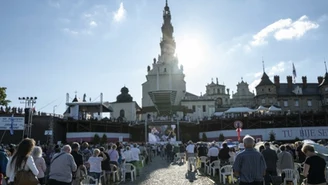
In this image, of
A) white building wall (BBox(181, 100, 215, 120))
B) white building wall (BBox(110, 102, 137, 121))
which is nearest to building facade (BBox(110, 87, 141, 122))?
white building wall (BBox(110, 102, 137, 121))

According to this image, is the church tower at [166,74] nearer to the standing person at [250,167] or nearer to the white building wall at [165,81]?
the white building wall at [165,81]

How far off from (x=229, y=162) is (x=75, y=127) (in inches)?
1441

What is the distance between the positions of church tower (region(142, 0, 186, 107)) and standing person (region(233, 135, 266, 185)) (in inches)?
2518

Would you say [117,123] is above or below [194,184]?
above

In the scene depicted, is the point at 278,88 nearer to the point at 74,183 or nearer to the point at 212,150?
the point at 212,150

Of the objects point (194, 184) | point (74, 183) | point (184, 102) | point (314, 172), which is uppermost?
point (184, 102)

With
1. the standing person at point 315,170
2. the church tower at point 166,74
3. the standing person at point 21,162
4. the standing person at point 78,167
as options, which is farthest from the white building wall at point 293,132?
the standing person at point 21,162

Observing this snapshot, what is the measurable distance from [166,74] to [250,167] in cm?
6662

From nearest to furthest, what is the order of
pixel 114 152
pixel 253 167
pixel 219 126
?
pixel 253 167 → pixel 114 152 → pixel 219 126

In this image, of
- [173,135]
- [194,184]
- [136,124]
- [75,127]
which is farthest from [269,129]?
[194,184]

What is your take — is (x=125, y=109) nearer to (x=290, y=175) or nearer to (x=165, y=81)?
(x=165, y=81)

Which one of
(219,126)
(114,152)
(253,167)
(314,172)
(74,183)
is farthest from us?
(219,126)

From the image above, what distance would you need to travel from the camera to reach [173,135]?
157ft

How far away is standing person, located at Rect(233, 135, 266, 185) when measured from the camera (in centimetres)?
591
